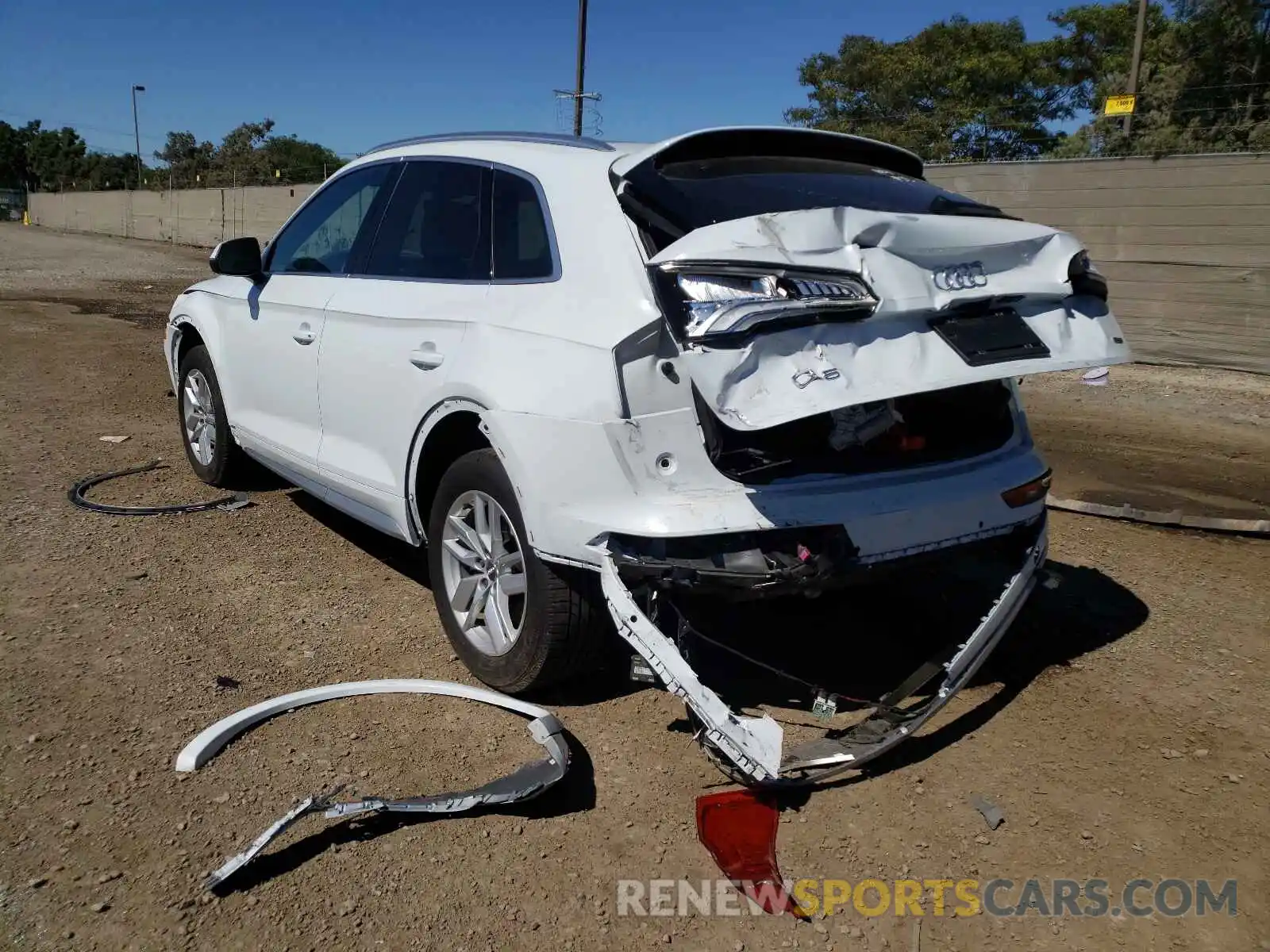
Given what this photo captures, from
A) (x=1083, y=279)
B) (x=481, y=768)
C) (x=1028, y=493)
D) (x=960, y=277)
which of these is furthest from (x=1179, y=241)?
(x=481, y=768)

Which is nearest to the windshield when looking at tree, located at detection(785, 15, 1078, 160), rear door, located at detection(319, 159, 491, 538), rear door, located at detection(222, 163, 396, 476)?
rear door, located at detection(319, 159, 491, 538)

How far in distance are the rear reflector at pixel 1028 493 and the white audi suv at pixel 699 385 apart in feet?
0.05

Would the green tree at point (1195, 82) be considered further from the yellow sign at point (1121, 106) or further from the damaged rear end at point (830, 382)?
the damaged rear end at point (830, 382)

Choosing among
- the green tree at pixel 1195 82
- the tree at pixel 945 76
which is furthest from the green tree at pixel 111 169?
the green tree at pixel 1195 82

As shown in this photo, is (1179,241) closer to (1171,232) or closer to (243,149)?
(1171,232)

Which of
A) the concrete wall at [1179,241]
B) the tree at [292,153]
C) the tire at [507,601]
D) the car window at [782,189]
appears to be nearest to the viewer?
the car window at [782,189]

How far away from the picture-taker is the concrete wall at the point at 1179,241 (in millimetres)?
11172

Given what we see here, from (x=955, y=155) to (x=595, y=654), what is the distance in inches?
1038

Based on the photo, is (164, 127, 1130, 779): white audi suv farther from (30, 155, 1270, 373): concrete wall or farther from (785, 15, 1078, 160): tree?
(785, 15, 1078, 160): tree

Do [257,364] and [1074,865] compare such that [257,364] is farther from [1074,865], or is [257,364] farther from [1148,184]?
[1148,184]

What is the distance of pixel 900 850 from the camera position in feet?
9.08

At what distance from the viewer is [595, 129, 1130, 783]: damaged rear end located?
263cm

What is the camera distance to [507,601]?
3.43 m

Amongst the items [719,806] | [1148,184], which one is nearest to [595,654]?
[719,806]
